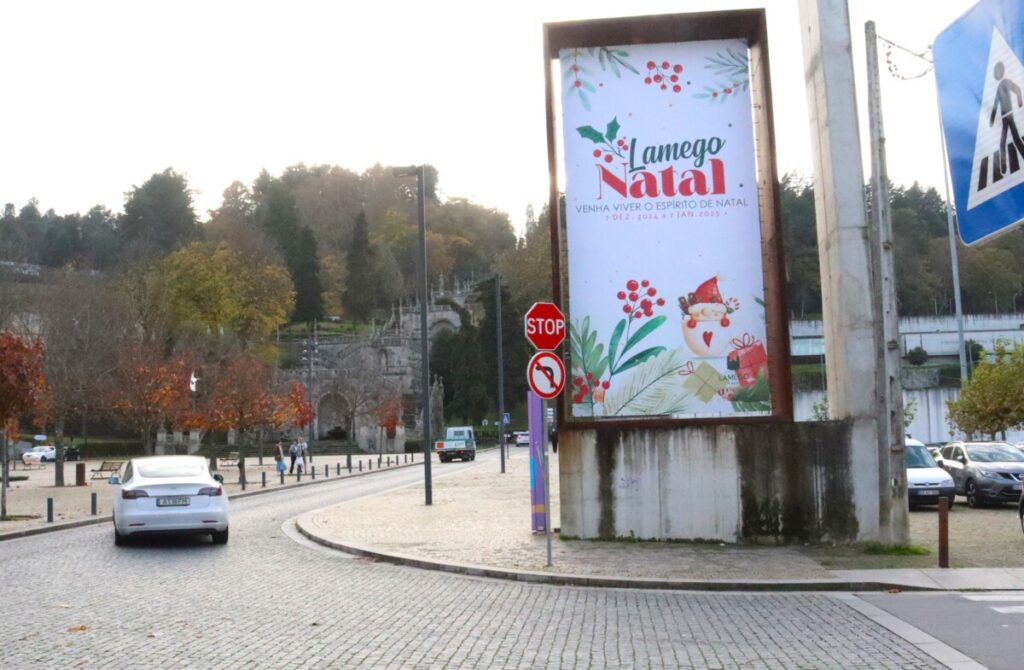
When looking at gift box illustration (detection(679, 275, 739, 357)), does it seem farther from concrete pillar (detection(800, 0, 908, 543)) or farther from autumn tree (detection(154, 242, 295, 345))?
autumn tree (detection(154, 242, 295, 345))

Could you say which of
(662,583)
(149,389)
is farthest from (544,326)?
(149,389)

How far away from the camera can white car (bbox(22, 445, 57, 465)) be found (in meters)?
68.5

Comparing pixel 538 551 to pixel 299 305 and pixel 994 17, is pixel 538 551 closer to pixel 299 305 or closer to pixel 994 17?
pixel 994 17

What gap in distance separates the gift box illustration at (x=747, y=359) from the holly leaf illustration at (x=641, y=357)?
44.8 inches

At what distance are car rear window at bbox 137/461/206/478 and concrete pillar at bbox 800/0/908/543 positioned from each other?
434 inches

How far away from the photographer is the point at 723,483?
1579cm

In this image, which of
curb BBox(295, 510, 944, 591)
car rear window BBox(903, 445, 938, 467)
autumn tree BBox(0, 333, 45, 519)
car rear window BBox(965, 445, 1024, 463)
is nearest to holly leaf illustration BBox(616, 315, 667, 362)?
curb BBox(295, 510, 944, 591)

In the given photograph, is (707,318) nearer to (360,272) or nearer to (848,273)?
(848,273)

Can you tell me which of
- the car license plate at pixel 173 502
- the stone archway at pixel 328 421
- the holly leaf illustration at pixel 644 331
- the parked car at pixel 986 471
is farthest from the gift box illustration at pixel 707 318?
the stone archway at pixel 328 421

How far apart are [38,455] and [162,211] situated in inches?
1758

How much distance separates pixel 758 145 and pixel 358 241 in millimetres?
102245

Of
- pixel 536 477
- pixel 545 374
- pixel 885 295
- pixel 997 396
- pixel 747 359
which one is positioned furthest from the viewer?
pixel 997 396

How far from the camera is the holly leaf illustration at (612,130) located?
17328 mm

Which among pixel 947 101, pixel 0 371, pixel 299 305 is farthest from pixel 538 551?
pixel 299 305
